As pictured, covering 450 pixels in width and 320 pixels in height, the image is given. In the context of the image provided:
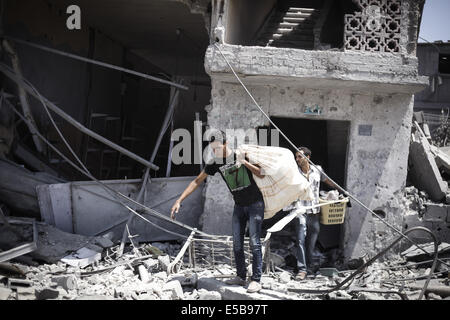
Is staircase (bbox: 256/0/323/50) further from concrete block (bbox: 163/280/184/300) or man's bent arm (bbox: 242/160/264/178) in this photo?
concrete block (bbox: 163/280/184/300)

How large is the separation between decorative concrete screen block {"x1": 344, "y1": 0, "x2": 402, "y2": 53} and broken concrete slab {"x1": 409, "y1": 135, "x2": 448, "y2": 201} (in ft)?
7.27

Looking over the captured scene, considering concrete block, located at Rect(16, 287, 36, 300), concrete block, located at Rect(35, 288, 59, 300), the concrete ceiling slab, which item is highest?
the concrete ceiling slab

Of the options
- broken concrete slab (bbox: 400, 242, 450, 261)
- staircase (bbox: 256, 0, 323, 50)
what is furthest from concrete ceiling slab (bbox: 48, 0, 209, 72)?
broken concrete slab (bbox: 400, 242, 450, 261)

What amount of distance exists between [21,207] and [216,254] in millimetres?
3365

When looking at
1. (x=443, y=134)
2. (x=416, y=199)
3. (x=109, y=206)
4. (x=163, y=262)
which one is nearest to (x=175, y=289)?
(x=163, y=262)

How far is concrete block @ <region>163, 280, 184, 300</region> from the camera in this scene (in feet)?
18.6

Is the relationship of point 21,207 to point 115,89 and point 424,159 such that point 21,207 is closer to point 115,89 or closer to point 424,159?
point 115,89

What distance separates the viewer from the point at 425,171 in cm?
866

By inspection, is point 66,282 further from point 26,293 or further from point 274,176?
point 274,176

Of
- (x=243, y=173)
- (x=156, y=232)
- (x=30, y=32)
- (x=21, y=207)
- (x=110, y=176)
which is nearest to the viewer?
(x=243, y=173)

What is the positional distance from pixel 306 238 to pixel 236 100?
2.57 metres

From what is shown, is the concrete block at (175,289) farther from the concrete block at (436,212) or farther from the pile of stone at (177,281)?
the concrete block at (436,212)

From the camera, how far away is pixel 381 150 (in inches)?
314
